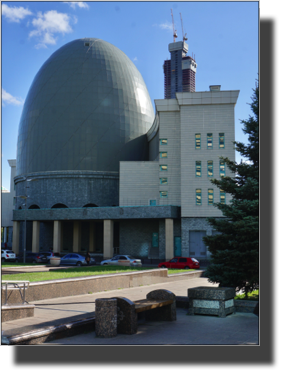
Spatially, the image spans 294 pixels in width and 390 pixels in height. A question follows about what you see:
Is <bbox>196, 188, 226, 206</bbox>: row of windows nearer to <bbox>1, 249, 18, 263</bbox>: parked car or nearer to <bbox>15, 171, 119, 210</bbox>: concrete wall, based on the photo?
<bbox>15, 171, 119, 210</bbox>: concrete wall

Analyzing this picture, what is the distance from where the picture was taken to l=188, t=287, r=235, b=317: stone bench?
456 inches

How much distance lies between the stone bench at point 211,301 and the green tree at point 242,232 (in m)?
2.04

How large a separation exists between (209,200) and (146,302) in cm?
3487

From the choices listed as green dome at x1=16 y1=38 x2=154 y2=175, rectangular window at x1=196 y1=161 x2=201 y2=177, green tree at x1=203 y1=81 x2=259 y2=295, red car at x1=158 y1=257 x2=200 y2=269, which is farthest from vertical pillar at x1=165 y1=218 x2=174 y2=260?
green tree at x1=203 y1=81 x2=259 y2=295

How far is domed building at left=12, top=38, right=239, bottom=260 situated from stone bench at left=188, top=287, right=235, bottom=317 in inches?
1275

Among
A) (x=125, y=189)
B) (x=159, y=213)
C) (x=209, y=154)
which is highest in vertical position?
(x=209, y=154)

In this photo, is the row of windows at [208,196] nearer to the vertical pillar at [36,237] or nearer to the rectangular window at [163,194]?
the rectangular window at [163,194]

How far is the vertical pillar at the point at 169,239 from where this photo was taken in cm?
4501

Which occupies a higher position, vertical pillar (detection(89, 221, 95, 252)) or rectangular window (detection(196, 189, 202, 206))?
rectangular window (detection(196, 189, 202, 206))

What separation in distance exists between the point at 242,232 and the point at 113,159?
4583 cm

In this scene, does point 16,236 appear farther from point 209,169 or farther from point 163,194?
point 209,169

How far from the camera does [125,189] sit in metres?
50.2
